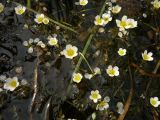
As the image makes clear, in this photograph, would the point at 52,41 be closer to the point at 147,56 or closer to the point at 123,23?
the point at 123,23

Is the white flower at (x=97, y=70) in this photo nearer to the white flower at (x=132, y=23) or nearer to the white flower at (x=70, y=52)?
the white flower at (x=70, y=52)

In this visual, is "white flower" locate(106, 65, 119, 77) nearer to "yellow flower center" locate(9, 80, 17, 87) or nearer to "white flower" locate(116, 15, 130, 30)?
"white flower" locate(116, 15, 130, 30)

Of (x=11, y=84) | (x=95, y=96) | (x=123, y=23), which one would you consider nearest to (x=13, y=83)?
(x=11, y=84)

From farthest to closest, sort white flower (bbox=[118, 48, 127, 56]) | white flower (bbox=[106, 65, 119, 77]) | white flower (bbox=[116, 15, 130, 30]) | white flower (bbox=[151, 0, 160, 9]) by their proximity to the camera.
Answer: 1. white flower (bbox=[151, 0, 160, 9])
2. white flower (bbox=[116, 15, 130, 30])
3. white flower (bbox=[118, 48, 127, 56])
4. white flower (bbox=[106, 65, 119, 77])

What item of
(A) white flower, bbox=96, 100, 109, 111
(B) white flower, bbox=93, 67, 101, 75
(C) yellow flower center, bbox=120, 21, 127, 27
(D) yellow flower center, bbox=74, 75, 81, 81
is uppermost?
(C) yellow flower center, bbox=120, 21, 127, 27

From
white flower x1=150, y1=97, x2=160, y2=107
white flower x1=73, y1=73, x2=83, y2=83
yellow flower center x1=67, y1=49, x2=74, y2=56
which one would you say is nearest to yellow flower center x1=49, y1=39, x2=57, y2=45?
yellow flower center x1=67, y1=49, x2=74, y2=56

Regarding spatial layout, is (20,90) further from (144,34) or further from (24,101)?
(144,34)
